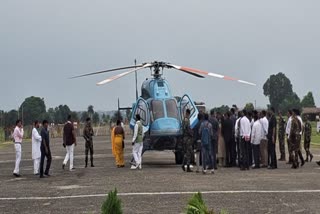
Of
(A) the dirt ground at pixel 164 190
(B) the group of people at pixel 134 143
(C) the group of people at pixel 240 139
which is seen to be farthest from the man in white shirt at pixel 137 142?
(C) the group of people at pixel 240 139

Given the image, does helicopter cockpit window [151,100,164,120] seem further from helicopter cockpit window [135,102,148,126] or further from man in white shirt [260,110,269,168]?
man in white shirt [260,110,269,168]

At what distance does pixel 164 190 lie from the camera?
13.7 m

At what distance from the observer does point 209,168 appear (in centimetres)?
1809

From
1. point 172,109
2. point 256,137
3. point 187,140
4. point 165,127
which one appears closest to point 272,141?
point 256,137

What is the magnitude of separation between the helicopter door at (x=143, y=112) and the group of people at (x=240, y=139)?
7.04 feet

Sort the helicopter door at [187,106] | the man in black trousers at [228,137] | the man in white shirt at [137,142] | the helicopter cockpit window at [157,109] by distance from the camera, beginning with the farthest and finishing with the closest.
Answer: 1. the helicopter door at [187,106]
2. the helicopter cockpit window at [157,109]
3. the man in black trousers at [228,137]
4. the man in white shirt at [137,142]

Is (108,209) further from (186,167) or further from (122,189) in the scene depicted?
(186,167)

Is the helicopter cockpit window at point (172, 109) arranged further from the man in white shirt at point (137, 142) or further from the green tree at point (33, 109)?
the green tree at point (33, 109)

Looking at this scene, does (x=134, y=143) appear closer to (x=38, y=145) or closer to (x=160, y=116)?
(x=160, y=116)

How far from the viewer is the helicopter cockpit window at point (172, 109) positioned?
21.5 meters

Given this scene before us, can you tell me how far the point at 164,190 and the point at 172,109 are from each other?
322 inches

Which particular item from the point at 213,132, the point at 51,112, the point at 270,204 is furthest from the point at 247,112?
the point at 51,112

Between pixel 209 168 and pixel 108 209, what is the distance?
Result: 49.7 feet

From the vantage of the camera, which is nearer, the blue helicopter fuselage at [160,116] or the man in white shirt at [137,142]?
the man in white shirt at [137,142]
